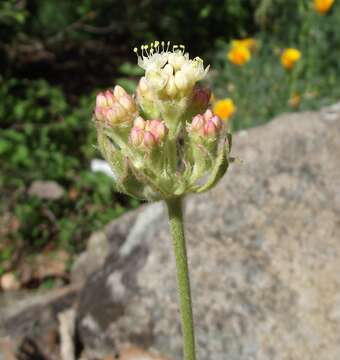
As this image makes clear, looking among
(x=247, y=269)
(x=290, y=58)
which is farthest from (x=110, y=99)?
(x=290, y=58)

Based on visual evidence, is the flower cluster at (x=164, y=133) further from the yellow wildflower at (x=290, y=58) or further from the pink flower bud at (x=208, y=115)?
the yellow wildflower at (x=290, y=58)

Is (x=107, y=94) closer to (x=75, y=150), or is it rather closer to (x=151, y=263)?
(x=151, y=263)

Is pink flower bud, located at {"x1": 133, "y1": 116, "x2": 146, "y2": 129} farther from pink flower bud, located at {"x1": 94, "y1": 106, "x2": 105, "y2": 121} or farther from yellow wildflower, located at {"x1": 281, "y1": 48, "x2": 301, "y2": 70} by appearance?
yellow wildflower, located at {"x1": 281, "y1": 48, "x2": 301, "y2": 70}

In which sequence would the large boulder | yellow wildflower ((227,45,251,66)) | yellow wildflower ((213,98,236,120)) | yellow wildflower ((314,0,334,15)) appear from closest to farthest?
the large boulder
yellow wildflower ((213,98,236,120))
yellow wildflower ((314,0,334,15))
yellow wildflower ((227,45,251,66))

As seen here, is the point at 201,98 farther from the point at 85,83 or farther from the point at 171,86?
the point at 85,83

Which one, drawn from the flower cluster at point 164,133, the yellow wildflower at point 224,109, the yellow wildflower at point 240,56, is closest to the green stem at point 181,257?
the flower cluster at point 164,133

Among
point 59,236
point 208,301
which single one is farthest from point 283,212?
point 59,236

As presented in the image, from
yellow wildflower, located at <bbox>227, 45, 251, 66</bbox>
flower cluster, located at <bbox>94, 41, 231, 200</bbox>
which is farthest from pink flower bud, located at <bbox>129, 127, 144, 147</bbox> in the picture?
yellow wildflower, located at <bbox>227, 45, 251, 66</bbox>
